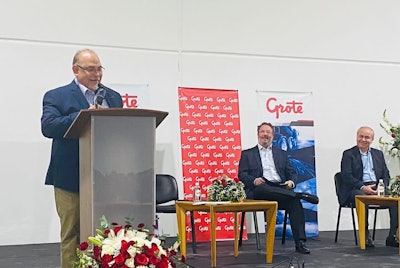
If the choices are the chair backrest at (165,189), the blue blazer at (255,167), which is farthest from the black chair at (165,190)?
the blue blazer at (255,167)

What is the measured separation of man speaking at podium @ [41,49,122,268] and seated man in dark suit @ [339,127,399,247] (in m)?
4.06

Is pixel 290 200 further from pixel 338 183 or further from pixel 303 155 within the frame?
pixel 303 155

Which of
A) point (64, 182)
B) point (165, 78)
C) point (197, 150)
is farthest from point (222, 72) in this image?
point (64, 182)

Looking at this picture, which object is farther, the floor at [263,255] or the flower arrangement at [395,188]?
the flower arrangement at [395,188]

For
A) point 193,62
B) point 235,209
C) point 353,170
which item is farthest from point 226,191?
point 193,62

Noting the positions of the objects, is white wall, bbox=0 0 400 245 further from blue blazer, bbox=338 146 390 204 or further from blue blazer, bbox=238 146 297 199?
blue blazer, bbox=238 146 297 199

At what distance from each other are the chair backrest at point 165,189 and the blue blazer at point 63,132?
3.15 meters

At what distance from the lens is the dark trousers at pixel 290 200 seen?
5.51 m

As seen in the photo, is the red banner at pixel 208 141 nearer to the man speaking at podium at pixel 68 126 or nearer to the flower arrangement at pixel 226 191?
the flower arrangement at pixel 226 191

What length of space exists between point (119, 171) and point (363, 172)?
476cm

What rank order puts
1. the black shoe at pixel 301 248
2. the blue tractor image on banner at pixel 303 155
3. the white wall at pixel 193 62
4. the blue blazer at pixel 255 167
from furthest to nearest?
1. the blue tractor image on banner at pixel 303 155
2. the white wall at pixel 193 62
3. the blue blazer at pixel 255 167
4. the black shoe at pixel 301 248

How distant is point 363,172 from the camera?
21.8 feet

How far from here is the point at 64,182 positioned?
286 centimetres

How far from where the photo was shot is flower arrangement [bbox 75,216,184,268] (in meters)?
2.20
